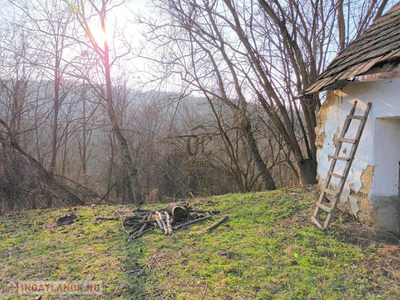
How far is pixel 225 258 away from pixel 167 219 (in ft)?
5.97

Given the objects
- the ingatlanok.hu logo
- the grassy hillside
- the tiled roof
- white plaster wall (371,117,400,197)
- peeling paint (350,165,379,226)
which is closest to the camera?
the grassy hillside

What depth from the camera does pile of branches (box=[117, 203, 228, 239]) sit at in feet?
16.2

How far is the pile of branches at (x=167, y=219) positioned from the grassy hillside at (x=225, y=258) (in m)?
0.16

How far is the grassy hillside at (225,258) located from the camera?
3.00 m

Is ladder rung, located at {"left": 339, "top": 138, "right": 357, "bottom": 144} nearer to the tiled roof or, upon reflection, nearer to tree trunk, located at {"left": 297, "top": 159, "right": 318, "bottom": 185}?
the tiled roof

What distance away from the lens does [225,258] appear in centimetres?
367

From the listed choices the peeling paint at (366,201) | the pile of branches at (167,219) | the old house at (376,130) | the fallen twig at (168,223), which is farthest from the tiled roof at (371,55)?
the fallen twig at (168,223)

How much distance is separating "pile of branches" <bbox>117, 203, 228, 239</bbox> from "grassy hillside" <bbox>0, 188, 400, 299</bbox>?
160 millimetres

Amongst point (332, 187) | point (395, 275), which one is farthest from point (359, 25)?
point (395, 275)

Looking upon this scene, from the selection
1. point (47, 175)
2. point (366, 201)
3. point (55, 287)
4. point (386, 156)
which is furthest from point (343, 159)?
point (47, 175)

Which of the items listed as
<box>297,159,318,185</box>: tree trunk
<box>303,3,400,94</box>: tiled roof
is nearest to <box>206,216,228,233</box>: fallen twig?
<box>303,3,400,94</box>: tiled roof

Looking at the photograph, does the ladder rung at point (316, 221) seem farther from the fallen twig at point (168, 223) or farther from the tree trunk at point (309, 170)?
the tree trunk at point (309, 170)

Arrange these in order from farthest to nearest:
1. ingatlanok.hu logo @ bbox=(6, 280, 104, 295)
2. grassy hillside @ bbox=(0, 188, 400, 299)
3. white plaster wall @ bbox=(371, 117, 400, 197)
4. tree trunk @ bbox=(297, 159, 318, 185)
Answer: tree trunk @ bbox=(297, 159, 318, 185) < white plaster wall @ bbox=(371, 117, 400, 197) < ingatlanok.hu logo @ bbox=(6, 280, 104, 295) < grassy hillside @ bbox=(0, 188, 400, 299)

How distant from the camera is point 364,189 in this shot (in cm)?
423
